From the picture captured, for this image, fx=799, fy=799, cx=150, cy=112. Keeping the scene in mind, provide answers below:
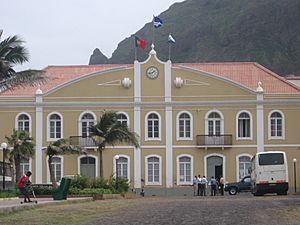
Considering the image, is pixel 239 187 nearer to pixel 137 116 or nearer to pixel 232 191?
pixel 232 191

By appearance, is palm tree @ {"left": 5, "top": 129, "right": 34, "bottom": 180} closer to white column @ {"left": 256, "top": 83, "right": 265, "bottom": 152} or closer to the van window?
the van window

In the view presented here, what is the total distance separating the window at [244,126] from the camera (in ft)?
199

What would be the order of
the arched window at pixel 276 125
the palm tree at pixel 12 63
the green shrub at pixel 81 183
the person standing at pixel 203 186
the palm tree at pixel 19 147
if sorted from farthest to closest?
the arched window at pixel 276 125, the palm tree at pixel 19 147, the person standing at pixel 203 186, the green shrub at pixel 81 183, the palm tree at pixel 12 63

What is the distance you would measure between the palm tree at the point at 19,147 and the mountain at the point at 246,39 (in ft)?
289

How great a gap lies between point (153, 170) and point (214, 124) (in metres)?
5.83

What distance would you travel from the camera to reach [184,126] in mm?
61125

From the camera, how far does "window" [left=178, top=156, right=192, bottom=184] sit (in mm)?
60594

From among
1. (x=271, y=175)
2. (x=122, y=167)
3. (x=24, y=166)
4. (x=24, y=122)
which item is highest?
(x=24, y=122)

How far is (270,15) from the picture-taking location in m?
151

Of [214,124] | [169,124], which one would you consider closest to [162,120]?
[169,124]

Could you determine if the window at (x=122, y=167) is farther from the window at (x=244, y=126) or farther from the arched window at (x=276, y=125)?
the arched window at (x=276, y=125)

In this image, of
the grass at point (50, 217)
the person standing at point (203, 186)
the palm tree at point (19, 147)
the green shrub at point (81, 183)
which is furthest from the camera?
the palm tree at point (19, 147)

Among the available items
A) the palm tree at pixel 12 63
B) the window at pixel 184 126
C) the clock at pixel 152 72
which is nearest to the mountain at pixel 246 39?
the window at pixel 184 126

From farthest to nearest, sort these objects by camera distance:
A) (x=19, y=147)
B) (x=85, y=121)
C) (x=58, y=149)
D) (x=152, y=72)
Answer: (x=85, y=121) → (x=152, y=72) → (x=19, y=147) → (x=58, y=149)
